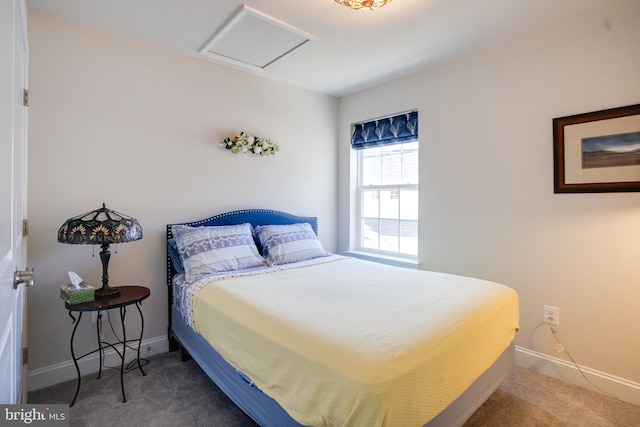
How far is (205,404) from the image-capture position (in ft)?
6.49

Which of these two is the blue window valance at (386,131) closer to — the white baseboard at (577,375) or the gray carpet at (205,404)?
the white baseboard at (577,375)

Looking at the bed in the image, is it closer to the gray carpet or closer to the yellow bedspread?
the yellow bedspread

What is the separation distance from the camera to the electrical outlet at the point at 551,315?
93.0 inches

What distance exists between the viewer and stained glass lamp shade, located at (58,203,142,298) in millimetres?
1942

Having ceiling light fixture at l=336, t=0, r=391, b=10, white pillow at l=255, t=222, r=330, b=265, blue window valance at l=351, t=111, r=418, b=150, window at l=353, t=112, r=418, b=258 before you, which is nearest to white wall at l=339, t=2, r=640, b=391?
blue window valance at l=351, t=111, r=418, b=150

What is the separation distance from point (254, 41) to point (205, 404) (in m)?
2.61

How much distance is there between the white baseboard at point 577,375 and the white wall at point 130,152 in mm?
2559

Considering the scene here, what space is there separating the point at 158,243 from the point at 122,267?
0.31 metres

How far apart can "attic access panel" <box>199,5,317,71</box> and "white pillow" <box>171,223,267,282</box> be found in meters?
1.49

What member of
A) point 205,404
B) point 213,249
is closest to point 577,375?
point 205,404

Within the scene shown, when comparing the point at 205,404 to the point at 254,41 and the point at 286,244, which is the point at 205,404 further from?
the point at 254,41

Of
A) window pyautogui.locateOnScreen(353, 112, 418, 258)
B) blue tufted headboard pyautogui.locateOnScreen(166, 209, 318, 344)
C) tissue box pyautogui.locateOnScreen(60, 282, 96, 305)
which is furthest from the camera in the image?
window pyautogui.locateOnScreen(353, 112, 418, 258)

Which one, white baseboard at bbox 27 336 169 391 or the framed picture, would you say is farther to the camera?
white baseboard at bbox 27 336 169 391

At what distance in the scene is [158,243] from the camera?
8.77 ft
